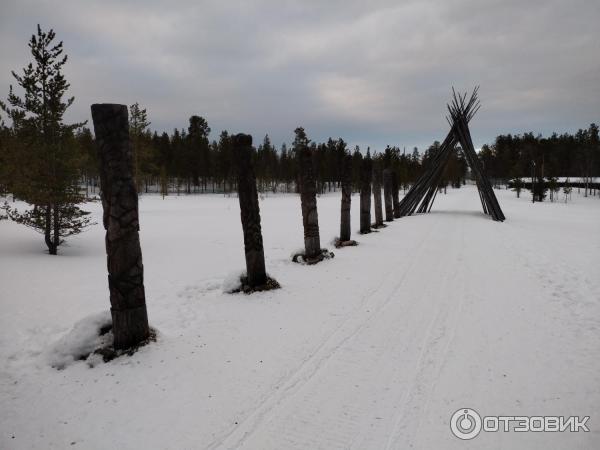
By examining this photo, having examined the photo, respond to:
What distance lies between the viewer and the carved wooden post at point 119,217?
4090mm

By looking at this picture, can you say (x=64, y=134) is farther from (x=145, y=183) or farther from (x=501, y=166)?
(x=501, y=166)

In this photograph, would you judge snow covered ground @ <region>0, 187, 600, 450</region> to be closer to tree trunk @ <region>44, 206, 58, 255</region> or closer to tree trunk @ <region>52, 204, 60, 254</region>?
tree trunk @ <region>44, 206, 58, 255</region>

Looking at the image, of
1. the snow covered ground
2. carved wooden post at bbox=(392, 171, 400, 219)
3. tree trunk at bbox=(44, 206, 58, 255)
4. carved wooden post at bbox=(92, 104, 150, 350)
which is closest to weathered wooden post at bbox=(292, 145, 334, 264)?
the snow covered ground

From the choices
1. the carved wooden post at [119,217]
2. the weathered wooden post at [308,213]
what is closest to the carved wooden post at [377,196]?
the weathered wooden post at [308,213]

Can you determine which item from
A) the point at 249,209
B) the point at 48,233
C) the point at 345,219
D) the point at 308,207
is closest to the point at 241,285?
the point at 249,209

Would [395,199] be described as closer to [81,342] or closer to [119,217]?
[119,217]

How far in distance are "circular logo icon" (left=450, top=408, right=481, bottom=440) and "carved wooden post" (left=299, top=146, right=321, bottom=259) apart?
19.0 feet

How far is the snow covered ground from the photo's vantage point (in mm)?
2895

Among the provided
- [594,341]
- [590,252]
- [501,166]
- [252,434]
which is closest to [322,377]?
[252,434]

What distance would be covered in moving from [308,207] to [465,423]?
620 cm

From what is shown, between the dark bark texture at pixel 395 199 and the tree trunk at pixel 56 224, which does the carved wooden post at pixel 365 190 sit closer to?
the dark bark texture at pixel 395 199

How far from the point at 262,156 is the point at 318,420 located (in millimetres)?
66448

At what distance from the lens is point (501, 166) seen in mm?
79438

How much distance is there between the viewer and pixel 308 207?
8656 millimetres
